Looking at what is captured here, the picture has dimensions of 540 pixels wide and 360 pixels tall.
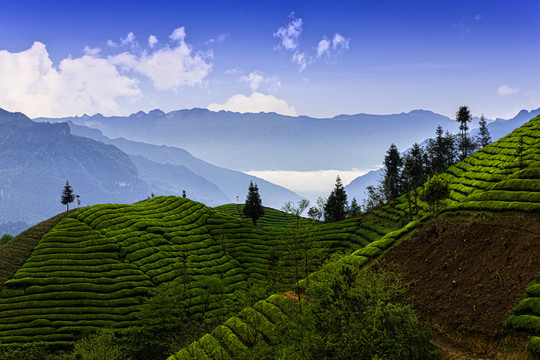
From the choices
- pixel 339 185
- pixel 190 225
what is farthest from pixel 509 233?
pixel 339 185

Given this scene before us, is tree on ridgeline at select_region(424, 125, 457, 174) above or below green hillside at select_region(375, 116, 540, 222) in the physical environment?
above

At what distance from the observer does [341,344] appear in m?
32.9

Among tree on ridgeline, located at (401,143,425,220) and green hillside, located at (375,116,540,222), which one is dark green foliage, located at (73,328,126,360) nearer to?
green hillside, located at (375,116,540,222)

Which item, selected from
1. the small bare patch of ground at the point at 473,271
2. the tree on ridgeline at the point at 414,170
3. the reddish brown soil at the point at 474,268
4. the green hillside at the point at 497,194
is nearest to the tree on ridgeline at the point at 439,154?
the tree on ridgeline at the point at 414,170

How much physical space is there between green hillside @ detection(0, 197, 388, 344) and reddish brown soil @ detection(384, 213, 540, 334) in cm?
1595

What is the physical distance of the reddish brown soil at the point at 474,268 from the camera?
43.6 m

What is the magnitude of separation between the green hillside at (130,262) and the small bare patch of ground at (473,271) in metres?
15.6

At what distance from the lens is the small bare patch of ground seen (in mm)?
42500

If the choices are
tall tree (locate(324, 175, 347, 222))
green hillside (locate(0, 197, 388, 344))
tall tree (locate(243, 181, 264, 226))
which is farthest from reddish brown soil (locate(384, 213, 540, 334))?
tall tree (locate(243, 181, 264, 226))

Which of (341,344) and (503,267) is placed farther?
(503,267)

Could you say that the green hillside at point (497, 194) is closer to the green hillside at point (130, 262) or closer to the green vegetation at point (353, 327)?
the green hillside at point (130, 262)

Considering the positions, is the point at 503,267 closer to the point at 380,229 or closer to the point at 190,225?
the point at 380,229

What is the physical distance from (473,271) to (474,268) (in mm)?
634

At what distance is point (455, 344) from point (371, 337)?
16266 millimetres
